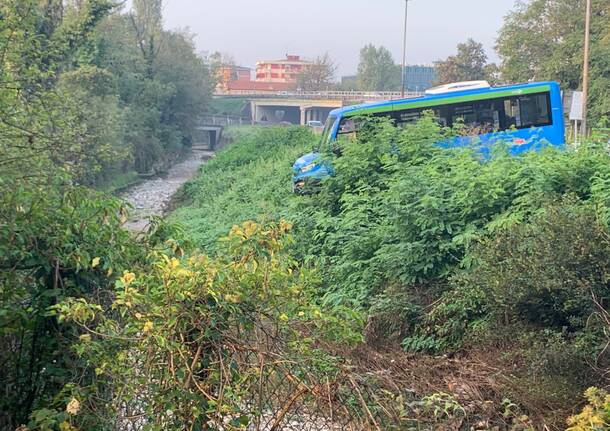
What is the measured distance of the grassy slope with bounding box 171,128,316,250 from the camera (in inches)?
755

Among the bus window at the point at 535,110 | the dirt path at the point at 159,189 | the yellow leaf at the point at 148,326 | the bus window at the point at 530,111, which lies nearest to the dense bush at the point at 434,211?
the yellow leaf at the point at 148,326

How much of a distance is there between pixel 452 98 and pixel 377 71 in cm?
7147

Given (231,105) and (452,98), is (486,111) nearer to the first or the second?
(452,98)

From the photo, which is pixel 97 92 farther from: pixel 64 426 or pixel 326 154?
pixel 64 426

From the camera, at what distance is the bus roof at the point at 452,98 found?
731 inches

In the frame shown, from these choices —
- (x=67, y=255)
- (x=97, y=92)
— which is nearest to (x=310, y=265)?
(x=67, y=255)

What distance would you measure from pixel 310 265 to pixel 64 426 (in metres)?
8.34

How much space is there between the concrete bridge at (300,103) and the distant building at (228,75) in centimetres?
222

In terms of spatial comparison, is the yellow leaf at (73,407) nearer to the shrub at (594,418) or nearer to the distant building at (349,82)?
the shrub at (594,418)

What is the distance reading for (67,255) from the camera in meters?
4.53

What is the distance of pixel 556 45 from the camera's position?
135ft

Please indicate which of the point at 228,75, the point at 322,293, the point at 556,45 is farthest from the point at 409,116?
the point at 228,75

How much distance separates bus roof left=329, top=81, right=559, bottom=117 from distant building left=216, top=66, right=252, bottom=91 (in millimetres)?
55904

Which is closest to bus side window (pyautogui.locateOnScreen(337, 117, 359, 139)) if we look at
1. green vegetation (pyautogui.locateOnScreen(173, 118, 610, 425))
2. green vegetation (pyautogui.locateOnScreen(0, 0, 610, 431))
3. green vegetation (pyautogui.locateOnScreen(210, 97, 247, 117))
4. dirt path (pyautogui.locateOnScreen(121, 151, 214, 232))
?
green vegetation (pyautogui.locateOnScreen(173, 118, 610, 425))
